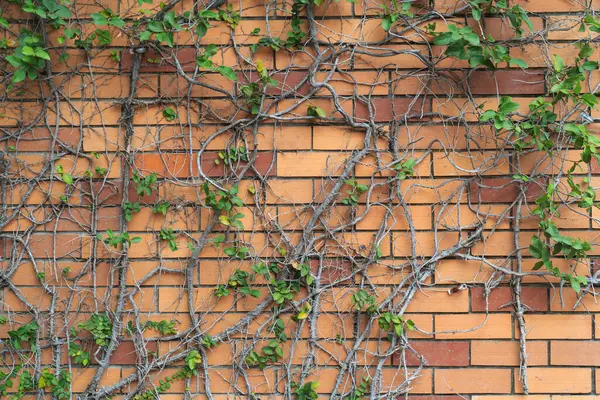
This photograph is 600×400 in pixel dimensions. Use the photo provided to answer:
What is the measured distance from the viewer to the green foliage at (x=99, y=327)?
2266 millimetres

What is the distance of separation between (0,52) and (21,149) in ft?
1.30

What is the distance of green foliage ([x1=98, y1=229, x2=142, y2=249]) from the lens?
7.33ft

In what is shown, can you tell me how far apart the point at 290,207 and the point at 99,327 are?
88 cm

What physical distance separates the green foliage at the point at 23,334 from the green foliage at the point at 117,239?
0.43 meters

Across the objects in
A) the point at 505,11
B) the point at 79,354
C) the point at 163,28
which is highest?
the point at 505,11

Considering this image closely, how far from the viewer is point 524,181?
7.39ft

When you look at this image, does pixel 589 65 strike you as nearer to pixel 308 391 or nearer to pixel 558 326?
pixel 558 326

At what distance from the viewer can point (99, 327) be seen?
2271 mm

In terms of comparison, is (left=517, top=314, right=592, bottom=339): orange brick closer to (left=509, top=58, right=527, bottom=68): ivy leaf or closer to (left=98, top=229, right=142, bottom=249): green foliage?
(left=509, top=58, right=527, bottom=68): ivy leaf

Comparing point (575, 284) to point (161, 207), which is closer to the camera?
point (575, 284)

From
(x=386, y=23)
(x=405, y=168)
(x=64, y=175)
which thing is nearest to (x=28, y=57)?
(x=64, y=175)

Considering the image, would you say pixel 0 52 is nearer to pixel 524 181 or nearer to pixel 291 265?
pixel 291 265

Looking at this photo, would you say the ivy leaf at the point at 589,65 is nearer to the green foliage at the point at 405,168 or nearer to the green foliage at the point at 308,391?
the green foliage at the point at 405,168

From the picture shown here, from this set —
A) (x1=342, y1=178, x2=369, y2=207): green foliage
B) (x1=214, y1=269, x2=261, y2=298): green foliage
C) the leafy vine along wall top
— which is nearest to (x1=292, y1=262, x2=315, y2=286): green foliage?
the leafy vine along wall top
